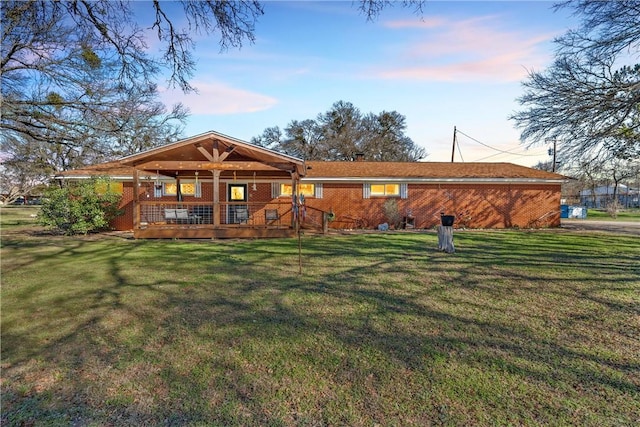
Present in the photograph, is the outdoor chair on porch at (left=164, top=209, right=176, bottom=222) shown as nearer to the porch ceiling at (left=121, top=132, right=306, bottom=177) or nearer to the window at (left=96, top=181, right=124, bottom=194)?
the porch ceiling at (left=121, top=132, right=306, bottom=177)

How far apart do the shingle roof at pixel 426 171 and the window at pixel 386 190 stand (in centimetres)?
56

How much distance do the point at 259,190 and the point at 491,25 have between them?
1202 centimetres

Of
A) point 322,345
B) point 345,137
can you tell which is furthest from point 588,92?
point 345,137

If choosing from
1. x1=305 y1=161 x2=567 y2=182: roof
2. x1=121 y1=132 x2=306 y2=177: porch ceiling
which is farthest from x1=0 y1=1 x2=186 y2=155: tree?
x1=305 y1=161 x2=567 y2=182: roof

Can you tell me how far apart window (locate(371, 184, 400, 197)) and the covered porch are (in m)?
4.34

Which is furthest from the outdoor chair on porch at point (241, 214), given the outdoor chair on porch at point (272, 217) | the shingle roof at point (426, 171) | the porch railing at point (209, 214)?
the shingle roof at point (426, 171)

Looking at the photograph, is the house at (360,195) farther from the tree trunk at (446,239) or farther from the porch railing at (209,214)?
the tree trunk at (446,239)

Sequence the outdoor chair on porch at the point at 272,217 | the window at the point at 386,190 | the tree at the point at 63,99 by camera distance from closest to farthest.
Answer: the tree at the point at 63,99
the outdoor chair on porch at the point at 272,217
the window at the point at 386,190

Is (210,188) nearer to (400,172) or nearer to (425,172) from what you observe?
(400,172)

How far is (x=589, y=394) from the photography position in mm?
2908

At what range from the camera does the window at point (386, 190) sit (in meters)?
17.6

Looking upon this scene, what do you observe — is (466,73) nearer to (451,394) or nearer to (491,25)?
(491,25)

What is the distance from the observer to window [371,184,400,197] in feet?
57.6

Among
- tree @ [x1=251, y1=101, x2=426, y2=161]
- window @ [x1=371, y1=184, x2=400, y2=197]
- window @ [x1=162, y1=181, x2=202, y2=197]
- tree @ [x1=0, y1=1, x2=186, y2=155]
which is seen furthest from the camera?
tree @ [x1=251, y1=101, x2=426, y2=161]
